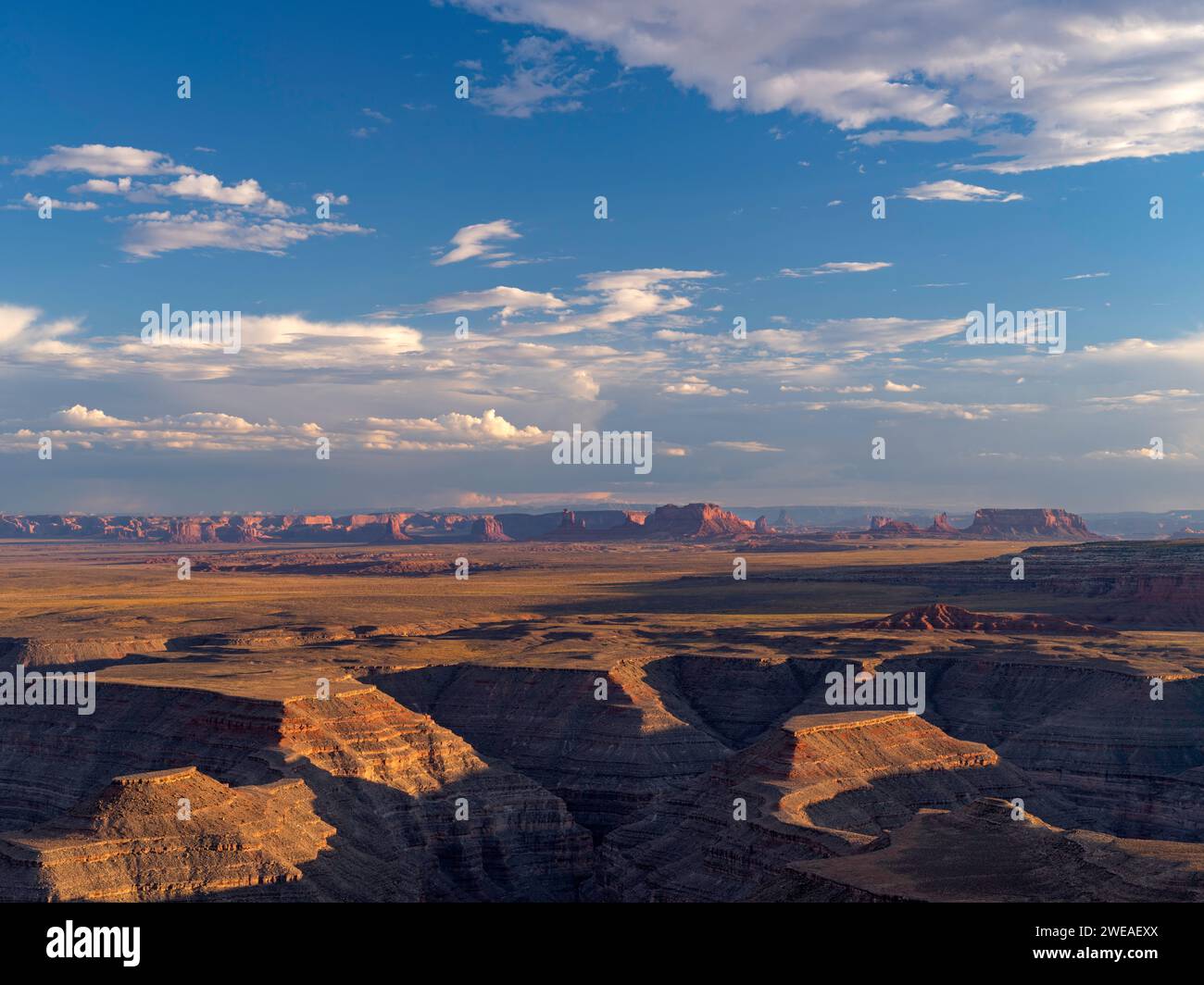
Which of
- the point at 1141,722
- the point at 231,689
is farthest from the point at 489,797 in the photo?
the point at 1141,722

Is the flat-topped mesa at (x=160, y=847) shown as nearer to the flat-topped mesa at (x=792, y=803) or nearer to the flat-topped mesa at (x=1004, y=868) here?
the flat-topped mesa at (x=792, y=803)

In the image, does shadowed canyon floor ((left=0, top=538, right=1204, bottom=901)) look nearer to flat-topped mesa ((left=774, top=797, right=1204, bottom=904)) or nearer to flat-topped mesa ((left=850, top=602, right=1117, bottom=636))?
flat-topped mesa ((left=774, top=797, right=1204, bottom=904))

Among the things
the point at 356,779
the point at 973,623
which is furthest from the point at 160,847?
the point at 973,623

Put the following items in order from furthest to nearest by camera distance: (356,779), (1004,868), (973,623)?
1. (973,623)
2. (356,779)
3. (1004,868)

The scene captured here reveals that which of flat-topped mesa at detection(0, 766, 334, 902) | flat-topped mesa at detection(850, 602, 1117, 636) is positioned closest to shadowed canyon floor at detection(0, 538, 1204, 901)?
flat-topped mesa at detection(0, 766, 334, 902)

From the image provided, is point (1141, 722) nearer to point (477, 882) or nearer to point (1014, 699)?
point (1014, 699)

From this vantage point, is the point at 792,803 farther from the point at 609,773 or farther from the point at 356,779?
the point at 356,779
